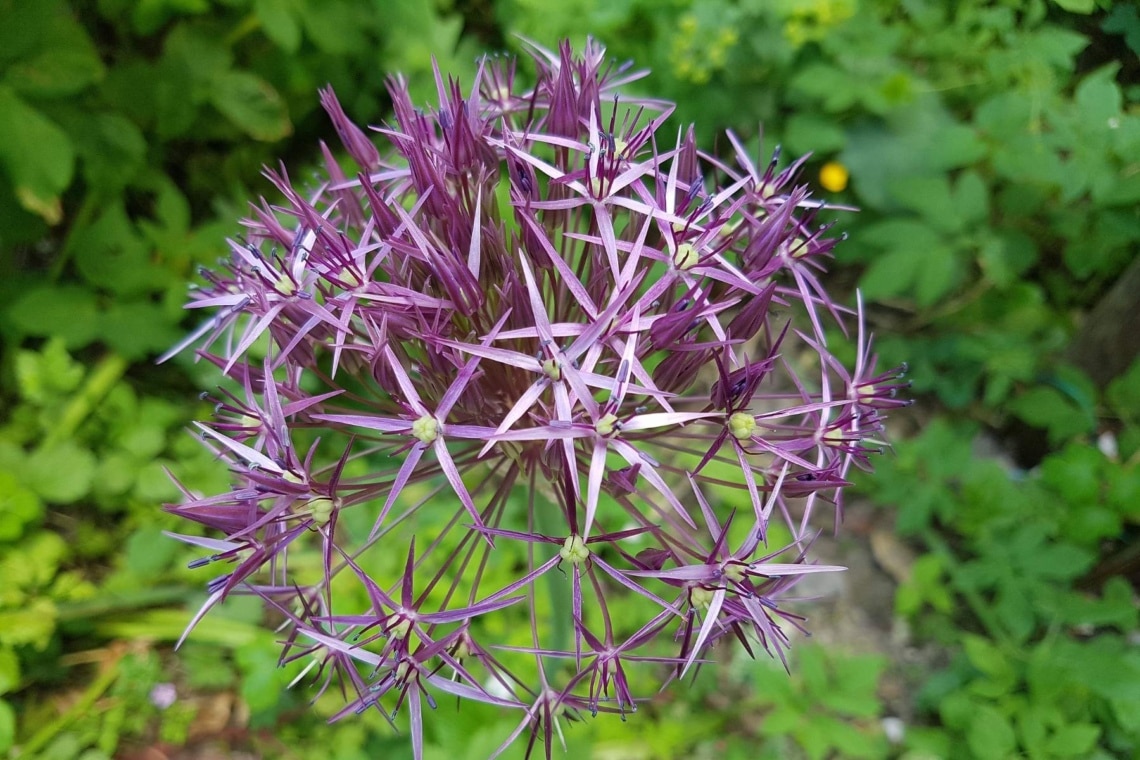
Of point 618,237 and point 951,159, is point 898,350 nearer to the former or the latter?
point 951,159

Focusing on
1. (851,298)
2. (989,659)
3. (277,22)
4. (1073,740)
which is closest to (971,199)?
(851,298)

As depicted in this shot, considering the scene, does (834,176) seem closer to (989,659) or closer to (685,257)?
(989,659)

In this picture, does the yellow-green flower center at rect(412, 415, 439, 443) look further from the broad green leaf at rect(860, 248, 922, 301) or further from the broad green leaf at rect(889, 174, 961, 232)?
the broad green leaf at rect(889, 174, 961, 232)

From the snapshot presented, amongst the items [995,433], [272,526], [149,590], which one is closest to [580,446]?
[272,526]

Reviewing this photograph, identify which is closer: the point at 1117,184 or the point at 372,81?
the point at 1117,184

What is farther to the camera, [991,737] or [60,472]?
[60,472]

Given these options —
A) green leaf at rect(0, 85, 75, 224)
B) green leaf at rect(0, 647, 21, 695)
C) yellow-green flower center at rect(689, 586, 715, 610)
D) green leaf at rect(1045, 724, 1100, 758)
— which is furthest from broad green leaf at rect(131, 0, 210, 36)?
green leaf at rect(1045, 724, 1100, 758)
